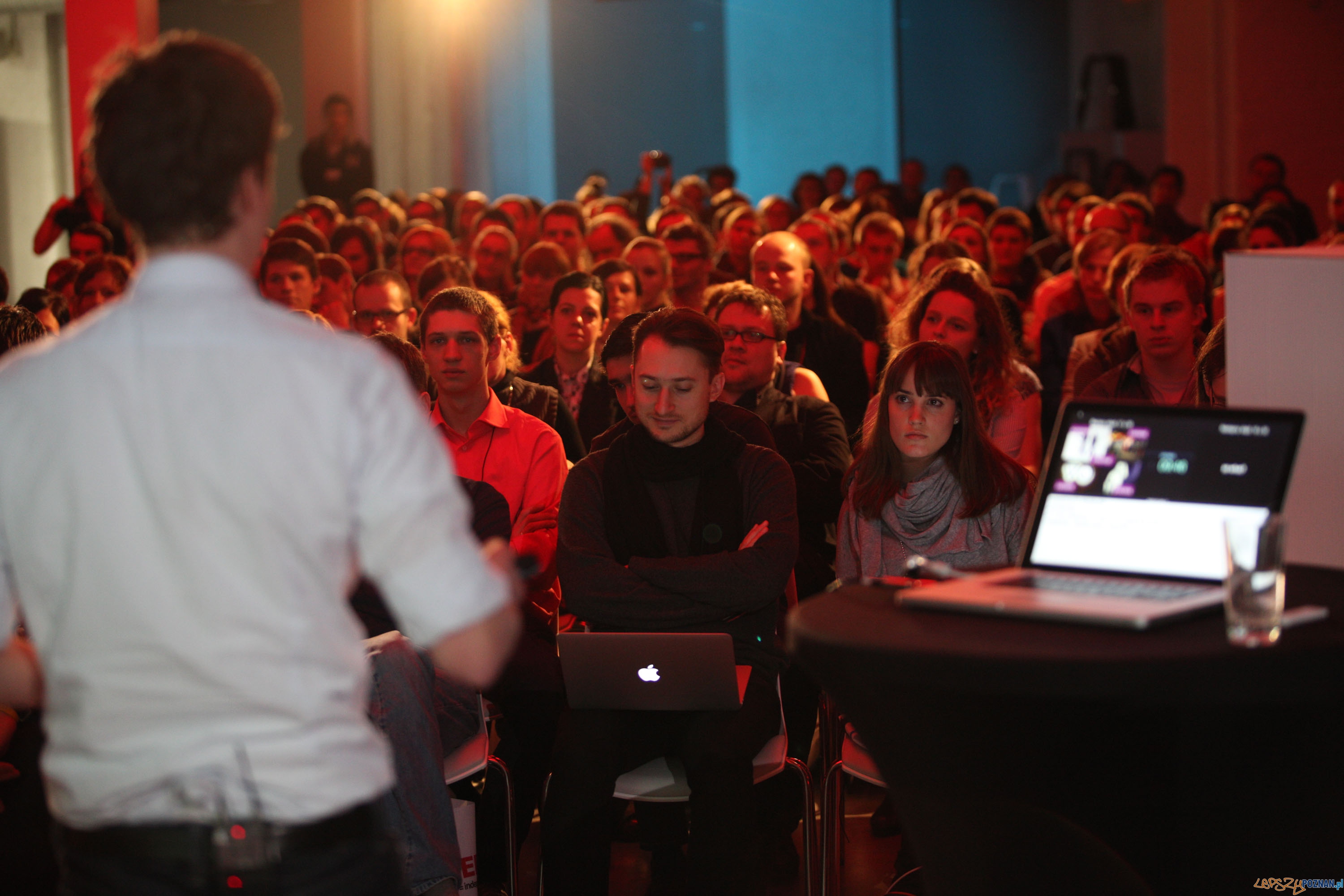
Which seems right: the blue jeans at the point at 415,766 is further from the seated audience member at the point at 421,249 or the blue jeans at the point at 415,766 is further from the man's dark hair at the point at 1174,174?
the man's dark hair at the point at 1174,174

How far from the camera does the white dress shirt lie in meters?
1.30

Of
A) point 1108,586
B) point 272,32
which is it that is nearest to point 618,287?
point 1108,586

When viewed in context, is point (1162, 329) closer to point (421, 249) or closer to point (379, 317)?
point (379, 317)

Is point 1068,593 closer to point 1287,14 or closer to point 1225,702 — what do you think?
point 1225,702

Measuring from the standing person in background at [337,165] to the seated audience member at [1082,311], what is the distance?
7.04 meters

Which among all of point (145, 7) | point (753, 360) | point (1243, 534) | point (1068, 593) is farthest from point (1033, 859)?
point (145, 7)

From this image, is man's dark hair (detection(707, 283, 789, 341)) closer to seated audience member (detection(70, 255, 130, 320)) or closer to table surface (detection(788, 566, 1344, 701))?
table surface (detection(788, 566, 1344, 701))

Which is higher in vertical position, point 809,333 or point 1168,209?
point 1168,209

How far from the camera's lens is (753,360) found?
4.07 m

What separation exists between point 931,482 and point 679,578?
0.65m

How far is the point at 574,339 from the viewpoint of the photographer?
4875mm

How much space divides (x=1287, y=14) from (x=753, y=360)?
10081mm

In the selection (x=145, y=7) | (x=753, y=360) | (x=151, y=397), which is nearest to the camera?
(x=151, y=397)

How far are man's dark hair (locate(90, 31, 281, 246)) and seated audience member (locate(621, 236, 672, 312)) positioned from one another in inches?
183
